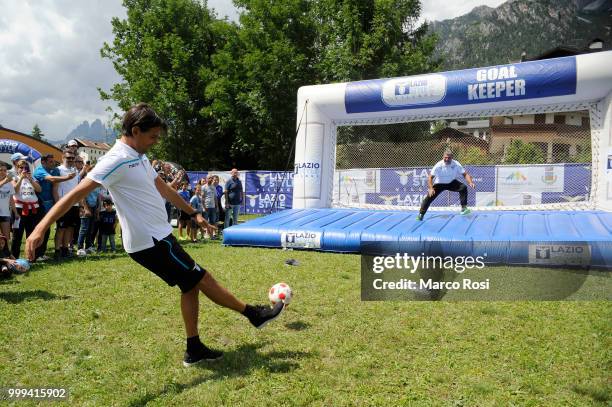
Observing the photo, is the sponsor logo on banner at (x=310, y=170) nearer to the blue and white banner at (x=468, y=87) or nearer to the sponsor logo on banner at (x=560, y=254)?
the blue and white banner at (x=468, y=87)

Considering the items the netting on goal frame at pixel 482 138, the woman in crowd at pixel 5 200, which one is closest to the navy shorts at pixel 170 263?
the woman in crowd at pixel 5 200

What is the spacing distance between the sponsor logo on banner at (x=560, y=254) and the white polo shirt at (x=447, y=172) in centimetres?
332

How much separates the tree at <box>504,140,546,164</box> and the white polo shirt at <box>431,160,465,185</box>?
15.9 feet

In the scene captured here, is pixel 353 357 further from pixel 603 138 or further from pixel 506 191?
pixel 506 191

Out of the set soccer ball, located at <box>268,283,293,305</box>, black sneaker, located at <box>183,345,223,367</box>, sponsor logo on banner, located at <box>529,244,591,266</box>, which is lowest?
black sneaker, located at <box>183,345,223,367</box>

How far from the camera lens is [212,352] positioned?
371 centimetres

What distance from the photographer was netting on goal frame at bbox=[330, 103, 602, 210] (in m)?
11.7

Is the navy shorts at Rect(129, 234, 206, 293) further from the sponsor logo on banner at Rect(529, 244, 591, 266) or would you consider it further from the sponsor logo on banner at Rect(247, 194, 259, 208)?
the sponsor logo on banner at Rect(247, 194, 259, 208)

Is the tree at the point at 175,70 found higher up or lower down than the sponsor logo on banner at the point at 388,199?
higher up

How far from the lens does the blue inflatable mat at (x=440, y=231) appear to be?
7348mm

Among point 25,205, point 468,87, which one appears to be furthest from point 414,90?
point 25,205

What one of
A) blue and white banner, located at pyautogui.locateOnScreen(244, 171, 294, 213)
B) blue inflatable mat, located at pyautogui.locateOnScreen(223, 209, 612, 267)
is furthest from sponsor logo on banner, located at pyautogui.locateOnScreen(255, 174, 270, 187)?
blue inflatable mat, located at pyautogui.locateOnScreen(223, 209, 612, 267)

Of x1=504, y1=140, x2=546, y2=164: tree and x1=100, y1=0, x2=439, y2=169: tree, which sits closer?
x1=504, y1=140, x2=546, y2=164: tree

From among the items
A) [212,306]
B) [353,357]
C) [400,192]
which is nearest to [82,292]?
[212,306]
